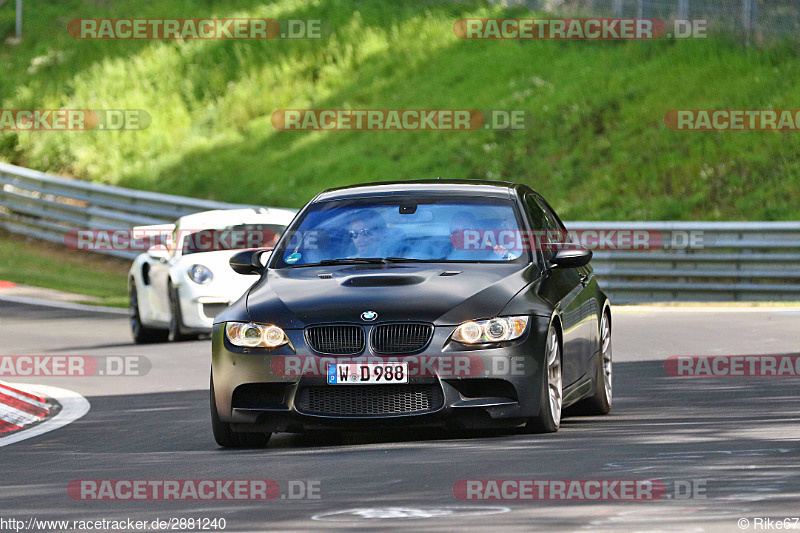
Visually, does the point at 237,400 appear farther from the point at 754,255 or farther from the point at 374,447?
the point at 754,255

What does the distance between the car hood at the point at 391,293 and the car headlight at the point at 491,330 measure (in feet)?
0.15

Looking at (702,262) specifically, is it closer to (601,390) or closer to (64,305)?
(64,305)

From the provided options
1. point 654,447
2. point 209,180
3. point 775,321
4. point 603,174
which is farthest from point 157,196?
point 654,447

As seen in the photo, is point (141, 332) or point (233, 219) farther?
point (233, 219)

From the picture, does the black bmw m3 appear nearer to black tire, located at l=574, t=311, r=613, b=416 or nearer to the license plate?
the license plate

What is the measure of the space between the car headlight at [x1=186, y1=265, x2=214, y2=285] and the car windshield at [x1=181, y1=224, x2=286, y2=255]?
0.68m

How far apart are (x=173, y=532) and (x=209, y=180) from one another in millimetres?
26617

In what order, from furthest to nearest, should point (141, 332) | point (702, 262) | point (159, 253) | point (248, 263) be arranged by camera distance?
1. point (702, 262)
2. point (141, 332)
3. point (159, 253)
4. point (248, 263)

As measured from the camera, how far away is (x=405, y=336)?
9.68 m

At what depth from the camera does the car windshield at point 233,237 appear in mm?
19328

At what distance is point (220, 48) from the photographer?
39.7 metres

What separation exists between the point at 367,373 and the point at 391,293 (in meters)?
0.54

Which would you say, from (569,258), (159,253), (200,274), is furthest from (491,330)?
(159,253)

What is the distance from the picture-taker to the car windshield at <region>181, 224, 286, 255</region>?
63.4 feet
